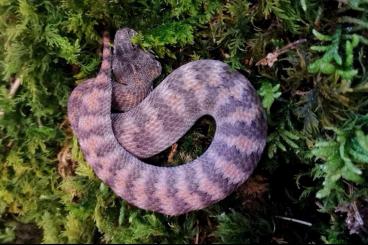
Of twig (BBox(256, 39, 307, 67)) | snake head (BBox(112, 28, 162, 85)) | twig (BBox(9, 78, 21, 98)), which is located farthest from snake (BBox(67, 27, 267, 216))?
twig (BBox(9, 78, 21, 98))

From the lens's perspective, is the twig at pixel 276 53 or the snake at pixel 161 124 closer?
the twig at pixel 276 53

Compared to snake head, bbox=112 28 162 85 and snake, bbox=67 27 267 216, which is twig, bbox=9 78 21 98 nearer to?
snake, bbox=67 27 267 216

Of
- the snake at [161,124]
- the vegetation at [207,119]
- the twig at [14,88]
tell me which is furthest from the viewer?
the twig at [14,88]

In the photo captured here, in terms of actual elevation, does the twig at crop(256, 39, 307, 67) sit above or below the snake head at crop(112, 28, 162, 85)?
above

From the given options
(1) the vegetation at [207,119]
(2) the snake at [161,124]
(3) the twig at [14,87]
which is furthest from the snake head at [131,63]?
(3) the twig at [14,87]

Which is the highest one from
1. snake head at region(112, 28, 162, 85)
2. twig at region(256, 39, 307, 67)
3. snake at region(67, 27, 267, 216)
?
twig at region(256, 39, 307, 67)

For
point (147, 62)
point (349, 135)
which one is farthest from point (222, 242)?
point (147, 62)

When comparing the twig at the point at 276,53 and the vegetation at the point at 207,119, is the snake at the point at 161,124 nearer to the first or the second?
the vegetation at the point at 207,119
